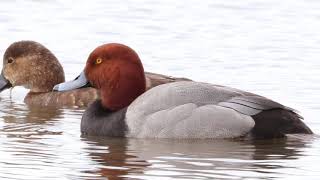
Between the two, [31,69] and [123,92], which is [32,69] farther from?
[123,92]

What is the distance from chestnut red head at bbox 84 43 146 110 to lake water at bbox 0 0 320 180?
1.43 ft

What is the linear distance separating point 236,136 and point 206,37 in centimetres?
550

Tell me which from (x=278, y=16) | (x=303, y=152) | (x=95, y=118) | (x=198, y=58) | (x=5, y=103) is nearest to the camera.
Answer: (x=303, y=152)

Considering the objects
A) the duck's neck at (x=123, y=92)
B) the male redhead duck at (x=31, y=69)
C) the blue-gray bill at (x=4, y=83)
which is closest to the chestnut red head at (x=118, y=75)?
the duck's neck at (x=123, y=92)

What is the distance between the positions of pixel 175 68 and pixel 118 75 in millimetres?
3321

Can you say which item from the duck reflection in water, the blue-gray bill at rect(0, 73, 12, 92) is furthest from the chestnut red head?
the blue-gray bill at rect(0, 73, 12, 92)

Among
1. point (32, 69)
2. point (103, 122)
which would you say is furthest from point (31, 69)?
point (103, 122)

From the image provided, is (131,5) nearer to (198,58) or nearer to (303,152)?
(198,58)

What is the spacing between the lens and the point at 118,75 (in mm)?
11227

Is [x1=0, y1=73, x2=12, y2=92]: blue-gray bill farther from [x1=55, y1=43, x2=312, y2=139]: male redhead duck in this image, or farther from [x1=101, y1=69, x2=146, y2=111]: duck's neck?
[x1=55, y1=43, x2=312, y2=139]: male redhead duck

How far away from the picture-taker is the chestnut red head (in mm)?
→ 11195

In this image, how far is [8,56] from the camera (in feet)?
44.6

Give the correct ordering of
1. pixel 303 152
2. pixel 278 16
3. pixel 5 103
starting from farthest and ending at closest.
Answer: pixel 278 16 < pixel 5 103 < pixel 303 152

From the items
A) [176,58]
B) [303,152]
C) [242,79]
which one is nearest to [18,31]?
[176,58]
